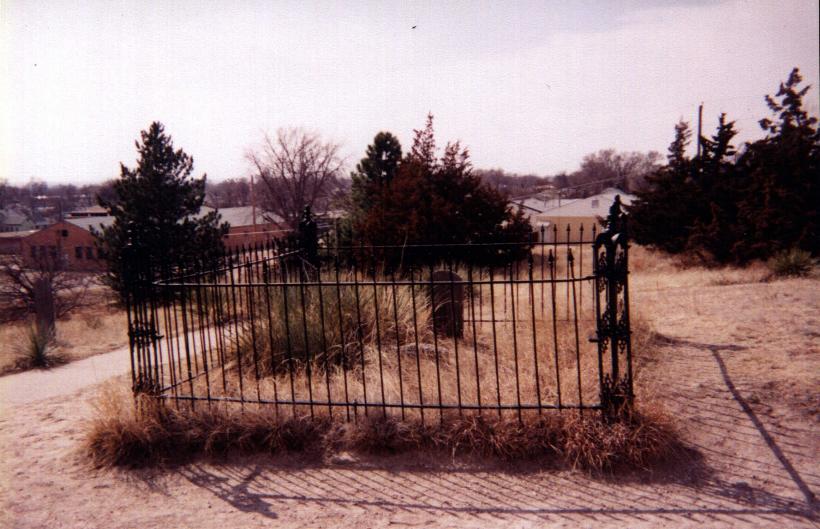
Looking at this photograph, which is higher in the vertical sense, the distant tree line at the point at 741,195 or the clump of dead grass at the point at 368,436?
the distant tree line at the point at 741,195

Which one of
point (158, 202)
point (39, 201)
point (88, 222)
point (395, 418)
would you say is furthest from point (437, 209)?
point (39, 201)

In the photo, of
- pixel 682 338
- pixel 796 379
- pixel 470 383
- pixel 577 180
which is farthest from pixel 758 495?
pixel 577 180

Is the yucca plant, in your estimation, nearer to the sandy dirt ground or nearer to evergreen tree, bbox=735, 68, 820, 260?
the sandy dirt ground

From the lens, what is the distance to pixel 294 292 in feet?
22.5

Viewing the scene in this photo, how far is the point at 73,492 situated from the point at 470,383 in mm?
3246

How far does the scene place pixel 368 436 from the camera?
442 centimetres

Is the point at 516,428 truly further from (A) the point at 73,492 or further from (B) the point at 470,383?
(A) the point at 73,492

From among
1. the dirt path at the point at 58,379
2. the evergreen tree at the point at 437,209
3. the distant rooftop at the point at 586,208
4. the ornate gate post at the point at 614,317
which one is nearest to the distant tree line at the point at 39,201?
the evergreen tree at the point at 437,209

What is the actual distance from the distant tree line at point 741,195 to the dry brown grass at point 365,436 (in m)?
13.8

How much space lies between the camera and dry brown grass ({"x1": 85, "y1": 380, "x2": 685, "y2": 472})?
4.02m

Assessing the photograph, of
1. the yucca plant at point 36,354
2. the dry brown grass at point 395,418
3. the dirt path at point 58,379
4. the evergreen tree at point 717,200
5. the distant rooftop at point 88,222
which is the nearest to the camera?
the dry brown grass at point 395,418

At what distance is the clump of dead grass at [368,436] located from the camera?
13.2 feet

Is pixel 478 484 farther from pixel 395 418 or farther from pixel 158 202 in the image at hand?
pixel 158 202

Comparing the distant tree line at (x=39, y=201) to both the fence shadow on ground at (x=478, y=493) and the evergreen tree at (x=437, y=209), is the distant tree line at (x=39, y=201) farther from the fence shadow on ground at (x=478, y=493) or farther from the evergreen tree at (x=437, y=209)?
the fence shadow on ground at (x=478, y=493)
